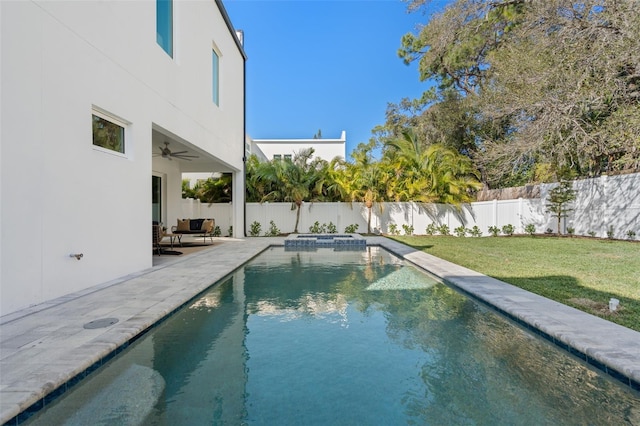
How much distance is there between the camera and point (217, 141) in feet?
40.6

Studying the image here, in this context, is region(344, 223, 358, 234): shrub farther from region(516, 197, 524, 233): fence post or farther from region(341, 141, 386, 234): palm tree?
region(516, 197, 524, 233): fence post

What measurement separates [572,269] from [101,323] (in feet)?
29.8

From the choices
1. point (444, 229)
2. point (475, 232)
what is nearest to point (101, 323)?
point (444, 229)

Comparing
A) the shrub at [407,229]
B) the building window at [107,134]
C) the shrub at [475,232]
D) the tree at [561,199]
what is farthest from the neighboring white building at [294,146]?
the building window at [107,134]

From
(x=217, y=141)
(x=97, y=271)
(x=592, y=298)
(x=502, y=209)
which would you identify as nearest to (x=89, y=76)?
(x=97, y=271)

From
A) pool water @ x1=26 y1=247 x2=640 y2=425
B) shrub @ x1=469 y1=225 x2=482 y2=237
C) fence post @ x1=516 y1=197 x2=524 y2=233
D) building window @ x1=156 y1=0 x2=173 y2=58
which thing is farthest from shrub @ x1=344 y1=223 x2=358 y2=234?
pool water @ x1=26 y1=247 x2=640 y2=425

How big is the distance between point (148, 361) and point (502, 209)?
17.0m

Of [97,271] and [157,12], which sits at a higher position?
[157,12]

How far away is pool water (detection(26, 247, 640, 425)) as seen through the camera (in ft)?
8.41

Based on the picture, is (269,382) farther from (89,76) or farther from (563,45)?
(563,45)

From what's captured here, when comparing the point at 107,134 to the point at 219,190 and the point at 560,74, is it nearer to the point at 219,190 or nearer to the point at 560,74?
the point at 560,74

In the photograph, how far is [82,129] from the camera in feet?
17.7

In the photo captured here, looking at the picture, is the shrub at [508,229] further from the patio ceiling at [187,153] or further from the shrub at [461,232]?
the patio ceiling at [187,153]

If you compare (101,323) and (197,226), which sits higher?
(197,226)
